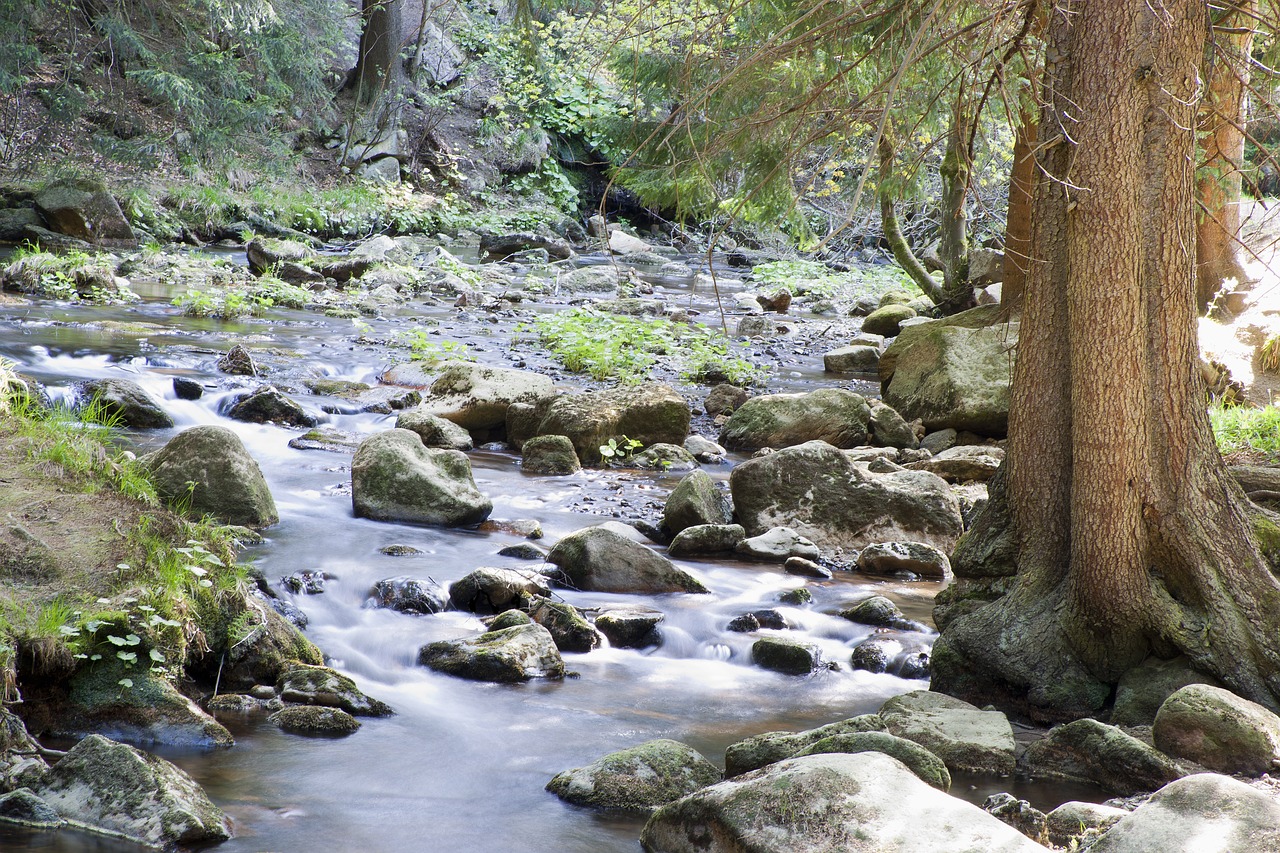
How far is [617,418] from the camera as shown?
9398 mm

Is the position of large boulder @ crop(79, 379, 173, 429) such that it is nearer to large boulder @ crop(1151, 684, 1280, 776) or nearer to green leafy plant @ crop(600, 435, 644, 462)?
green leafy plant @ crop(600, 435, 644, 462)

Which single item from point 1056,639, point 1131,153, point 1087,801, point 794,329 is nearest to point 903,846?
point 1087,801

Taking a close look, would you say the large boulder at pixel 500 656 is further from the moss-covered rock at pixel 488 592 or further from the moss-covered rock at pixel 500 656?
the moss-covered rock at pixel 488 592

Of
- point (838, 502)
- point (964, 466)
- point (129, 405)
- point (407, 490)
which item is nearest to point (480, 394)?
point (407, 490)

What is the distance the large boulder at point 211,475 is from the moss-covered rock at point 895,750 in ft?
13.2

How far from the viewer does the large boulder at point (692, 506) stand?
727 cm

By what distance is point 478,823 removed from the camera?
368 centimetres

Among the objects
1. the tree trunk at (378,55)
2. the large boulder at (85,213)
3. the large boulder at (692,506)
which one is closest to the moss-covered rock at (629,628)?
the large boulder at (692,506)

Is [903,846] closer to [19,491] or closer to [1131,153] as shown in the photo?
[1131,153]

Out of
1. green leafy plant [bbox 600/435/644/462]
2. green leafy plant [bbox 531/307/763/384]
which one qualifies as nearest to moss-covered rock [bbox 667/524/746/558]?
green leafy plant [bbox 600/435/644/462]

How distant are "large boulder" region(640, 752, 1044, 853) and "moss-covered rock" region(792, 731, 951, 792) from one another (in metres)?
0.50

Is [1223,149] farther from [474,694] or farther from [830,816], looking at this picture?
[830,816]

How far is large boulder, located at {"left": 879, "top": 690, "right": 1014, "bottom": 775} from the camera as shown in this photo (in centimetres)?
414

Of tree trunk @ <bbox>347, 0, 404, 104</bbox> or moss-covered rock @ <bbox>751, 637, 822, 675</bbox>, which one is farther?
tree trunk @ <bbox>347, 0, 404, 104</bbox>
